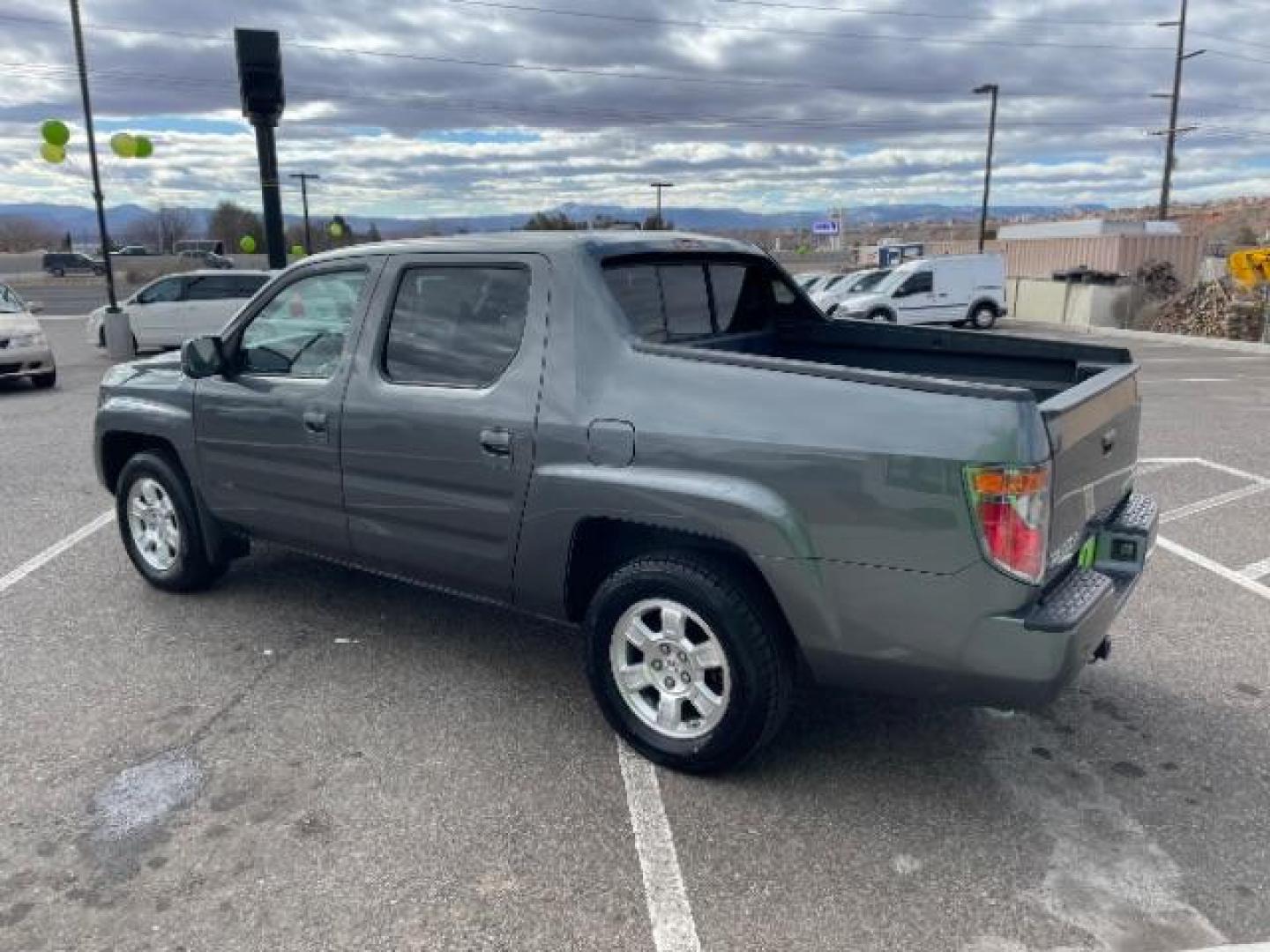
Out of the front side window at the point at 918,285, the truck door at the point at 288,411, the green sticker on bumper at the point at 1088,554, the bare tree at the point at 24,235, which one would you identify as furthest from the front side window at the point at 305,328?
the bare tree at the point at 24,235

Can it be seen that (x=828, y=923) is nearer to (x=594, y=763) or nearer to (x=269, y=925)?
(x=594, y=763)

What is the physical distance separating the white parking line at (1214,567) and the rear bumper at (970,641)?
97.0 inches

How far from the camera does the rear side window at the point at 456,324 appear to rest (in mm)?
3725

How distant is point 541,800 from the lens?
3.29m

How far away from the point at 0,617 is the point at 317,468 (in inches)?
79.6

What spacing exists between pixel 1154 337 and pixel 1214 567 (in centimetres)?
1938

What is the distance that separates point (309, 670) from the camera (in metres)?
4.31

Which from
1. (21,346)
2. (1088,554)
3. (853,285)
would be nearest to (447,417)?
(1088,554)

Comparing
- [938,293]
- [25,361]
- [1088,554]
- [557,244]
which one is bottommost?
[25,361]

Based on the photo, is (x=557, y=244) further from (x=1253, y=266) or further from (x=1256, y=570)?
(x=1253, y=266)

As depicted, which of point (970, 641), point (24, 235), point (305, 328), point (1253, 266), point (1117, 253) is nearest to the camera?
point (970, 641)

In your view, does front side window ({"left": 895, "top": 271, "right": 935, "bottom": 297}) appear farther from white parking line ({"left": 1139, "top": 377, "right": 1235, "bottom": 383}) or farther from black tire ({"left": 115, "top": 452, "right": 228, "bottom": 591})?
black tire ({"left": 115, "top": 452, "right": 228, "bottom": 591})

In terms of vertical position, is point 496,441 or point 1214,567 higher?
point 496,441

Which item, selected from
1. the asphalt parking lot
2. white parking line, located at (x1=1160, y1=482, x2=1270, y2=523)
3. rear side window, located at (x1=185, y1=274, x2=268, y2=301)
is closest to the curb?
white parking line, located at (x1=1160, y1=482, x2=1270, y2=523)
